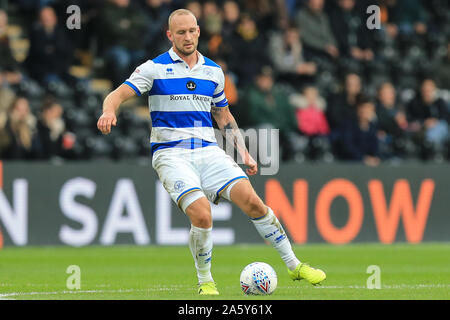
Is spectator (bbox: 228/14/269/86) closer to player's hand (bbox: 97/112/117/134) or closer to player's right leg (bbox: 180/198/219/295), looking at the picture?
player's right leg (bbox: 180/198/219/295)

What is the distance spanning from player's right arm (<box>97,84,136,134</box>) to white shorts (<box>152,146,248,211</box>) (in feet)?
2.21

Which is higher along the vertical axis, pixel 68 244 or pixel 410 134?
pixel 410 134

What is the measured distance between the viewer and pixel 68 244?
665 inches

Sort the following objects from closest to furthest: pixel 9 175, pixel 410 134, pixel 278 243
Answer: pixel 278 243, pixel 9 175, pixel 410 134

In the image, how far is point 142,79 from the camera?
909 cm

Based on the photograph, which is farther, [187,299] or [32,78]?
[32,78]

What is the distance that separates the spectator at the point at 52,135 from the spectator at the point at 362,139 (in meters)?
5.08

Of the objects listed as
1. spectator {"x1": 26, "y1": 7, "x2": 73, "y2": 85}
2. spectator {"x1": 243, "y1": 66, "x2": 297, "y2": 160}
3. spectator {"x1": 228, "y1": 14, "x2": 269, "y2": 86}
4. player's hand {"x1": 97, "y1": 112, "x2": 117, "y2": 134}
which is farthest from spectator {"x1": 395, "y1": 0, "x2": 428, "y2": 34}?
player's hand {"x1": 97, "y1": 112, "x2": 117, "y2": 134}

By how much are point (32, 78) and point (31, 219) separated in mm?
3058

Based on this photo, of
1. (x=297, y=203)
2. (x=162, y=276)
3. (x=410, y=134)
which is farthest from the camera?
(x=410, y=134)

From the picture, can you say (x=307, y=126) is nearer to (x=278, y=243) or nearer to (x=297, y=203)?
(x=297, y=203)

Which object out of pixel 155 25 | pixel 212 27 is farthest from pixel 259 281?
pixel 155 25

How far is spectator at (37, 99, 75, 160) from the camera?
17.0m
